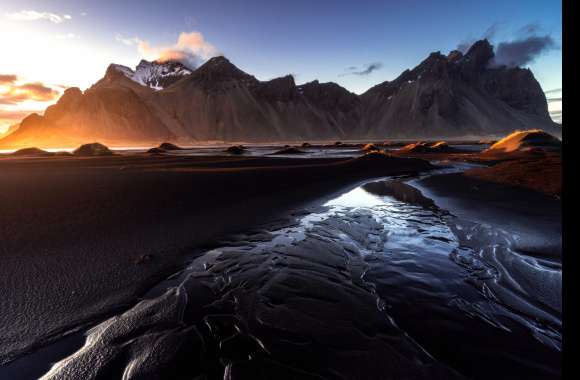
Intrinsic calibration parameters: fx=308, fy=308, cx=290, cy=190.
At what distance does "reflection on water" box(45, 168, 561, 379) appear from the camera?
399cm

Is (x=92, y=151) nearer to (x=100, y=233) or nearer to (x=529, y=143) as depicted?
(x=100, y=233)

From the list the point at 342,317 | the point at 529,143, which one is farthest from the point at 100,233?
the point at 529,143

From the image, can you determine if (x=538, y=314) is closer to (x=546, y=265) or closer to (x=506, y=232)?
(x=546, y=265)

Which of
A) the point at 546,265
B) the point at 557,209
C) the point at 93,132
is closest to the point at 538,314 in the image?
the point at 546,265

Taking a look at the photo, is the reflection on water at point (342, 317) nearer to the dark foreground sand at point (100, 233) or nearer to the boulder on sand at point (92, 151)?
the dark foreground sand at point (100, 233)

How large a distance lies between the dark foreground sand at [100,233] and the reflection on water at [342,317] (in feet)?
2.60

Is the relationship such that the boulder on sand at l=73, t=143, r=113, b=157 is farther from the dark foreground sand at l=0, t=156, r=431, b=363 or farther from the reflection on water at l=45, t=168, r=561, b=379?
the reflection on water at l=45, t=168, r=561, b=379

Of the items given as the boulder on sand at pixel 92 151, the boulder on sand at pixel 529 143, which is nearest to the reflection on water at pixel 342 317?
the boulder on sand at pixel 529 143

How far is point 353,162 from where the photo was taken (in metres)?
29.1

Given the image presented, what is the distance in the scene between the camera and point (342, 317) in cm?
506

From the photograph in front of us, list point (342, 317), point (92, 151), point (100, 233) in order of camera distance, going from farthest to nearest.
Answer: point (92, 151)
point (100, 233)
point (342, 317)

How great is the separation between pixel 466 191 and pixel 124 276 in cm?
1658

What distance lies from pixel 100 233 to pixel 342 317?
6.91m

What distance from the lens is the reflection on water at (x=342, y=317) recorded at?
3986mm
